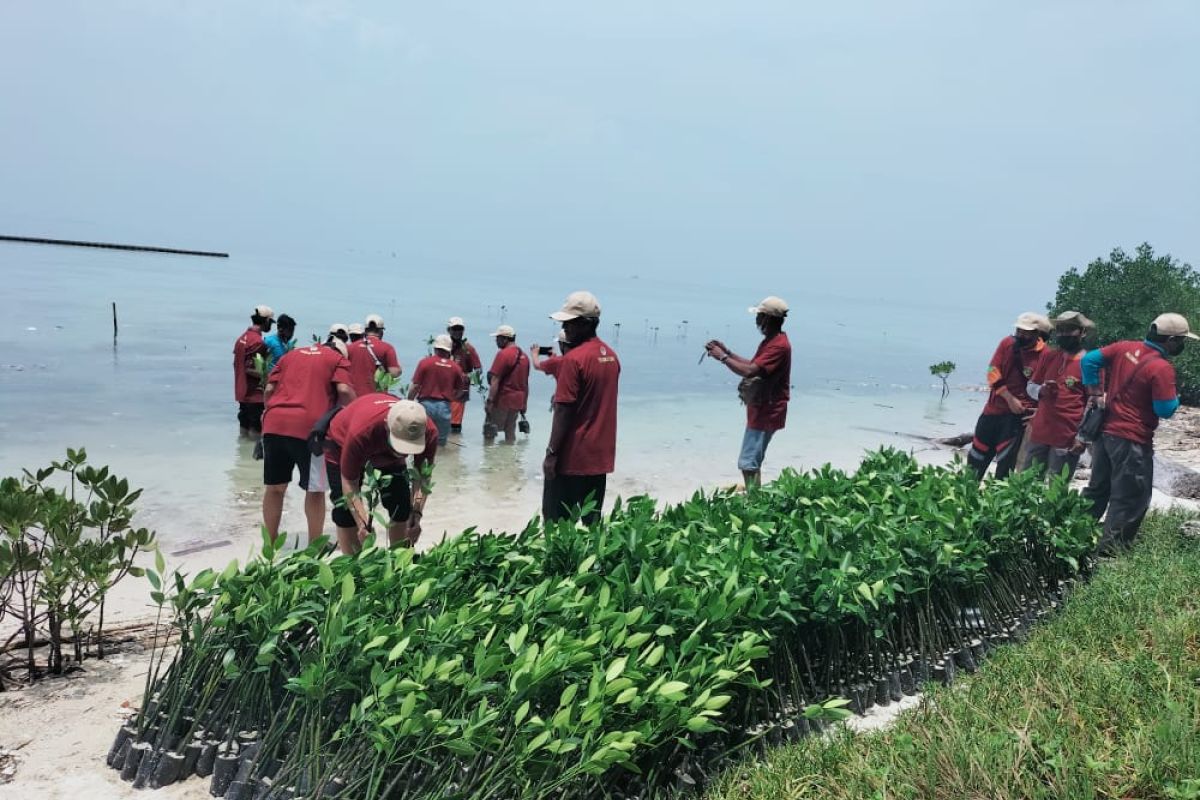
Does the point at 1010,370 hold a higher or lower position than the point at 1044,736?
higher

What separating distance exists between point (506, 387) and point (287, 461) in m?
7.67

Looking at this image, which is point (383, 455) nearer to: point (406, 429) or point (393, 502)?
point (393, 502)

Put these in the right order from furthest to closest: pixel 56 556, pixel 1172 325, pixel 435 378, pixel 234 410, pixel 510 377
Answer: pixel 234 410, pixel 510 377, pixel 435 378, pixel 1172 325, pixel 56 556

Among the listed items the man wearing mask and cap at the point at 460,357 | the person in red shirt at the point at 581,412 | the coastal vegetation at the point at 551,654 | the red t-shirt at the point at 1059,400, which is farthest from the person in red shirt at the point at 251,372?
the red t-shirt at the point at 1059,400

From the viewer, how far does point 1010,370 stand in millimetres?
9555

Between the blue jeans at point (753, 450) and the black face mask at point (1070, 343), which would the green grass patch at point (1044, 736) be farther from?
the black face mask at point (1070, 343)

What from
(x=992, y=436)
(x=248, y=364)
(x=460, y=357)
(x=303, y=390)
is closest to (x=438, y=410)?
(x=460, y=357)

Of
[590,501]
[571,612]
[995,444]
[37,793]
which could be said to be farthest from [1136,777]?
[995,444]

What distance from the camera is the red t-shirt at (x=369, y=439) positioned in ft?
18.2

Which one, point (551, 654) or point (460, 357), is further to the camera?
point (460, 357)

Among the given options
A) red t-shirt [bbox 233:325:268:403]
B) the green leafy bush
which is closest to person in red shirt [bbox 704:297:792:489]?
red t-shirt [bbox 233:325:268:403]

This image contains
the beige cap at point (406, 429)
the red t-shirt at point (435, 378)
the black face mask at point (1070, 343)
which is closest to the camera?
the beige cap at point (406, 429)

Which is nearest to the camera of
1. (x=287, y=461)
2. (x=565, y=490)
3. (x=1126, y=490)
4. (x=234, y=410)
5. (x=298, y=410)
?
(x=565, y=490)

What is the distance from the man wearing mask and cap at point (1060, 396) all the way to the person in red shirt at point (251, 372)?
933 cm
